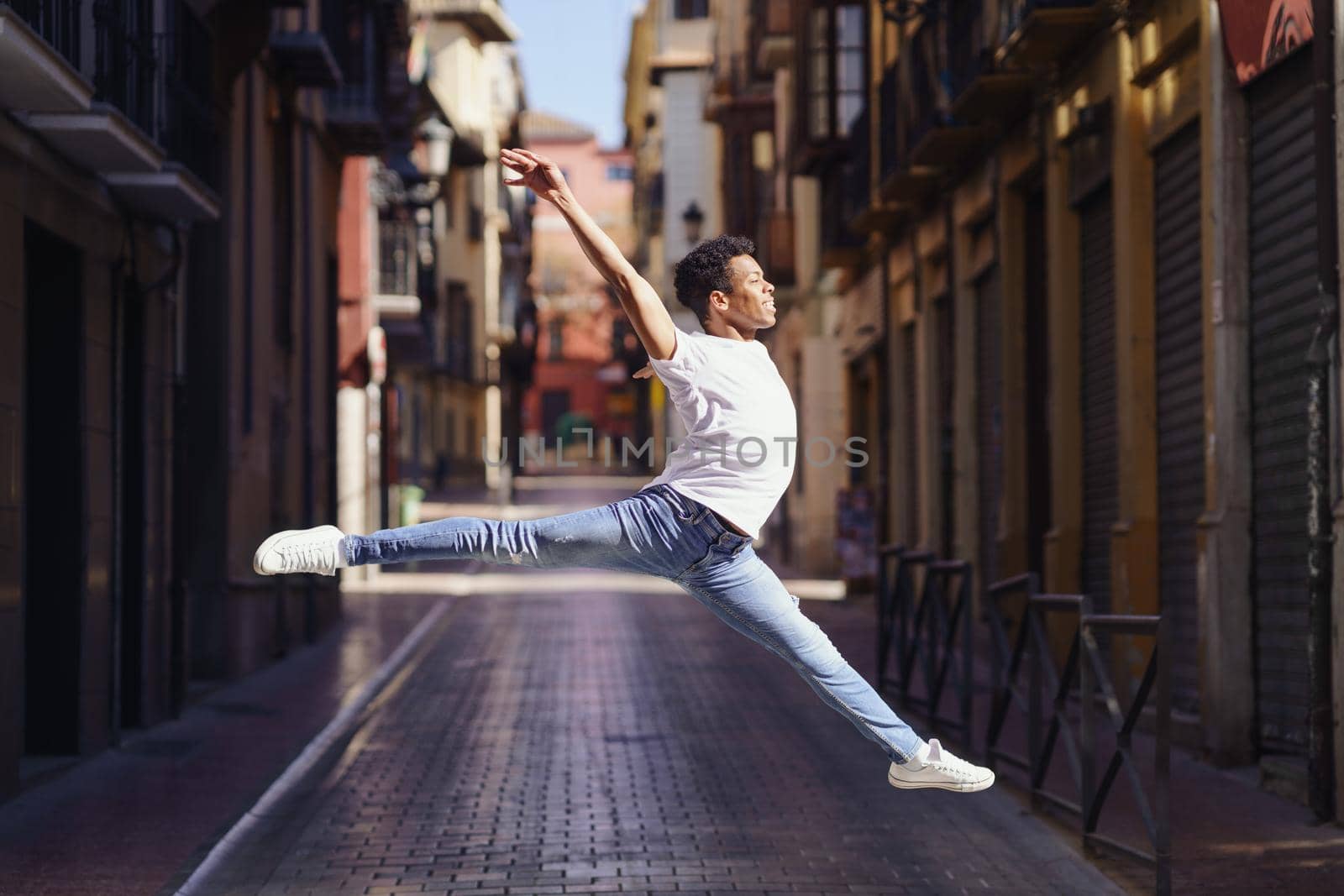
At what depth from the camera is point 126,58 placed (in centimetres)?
1237

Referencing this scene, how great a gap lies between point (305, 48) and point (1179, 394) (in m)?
9.19

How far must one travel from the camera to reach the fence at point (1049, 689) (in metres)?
7.42

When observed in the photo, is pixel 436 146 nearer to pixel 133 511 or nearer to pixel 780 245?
pixel 780 245

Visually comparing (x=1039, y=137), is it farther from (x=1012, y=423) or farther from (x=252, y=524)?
(x=252, y=524)

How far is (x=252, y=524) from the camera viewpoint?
711 inches

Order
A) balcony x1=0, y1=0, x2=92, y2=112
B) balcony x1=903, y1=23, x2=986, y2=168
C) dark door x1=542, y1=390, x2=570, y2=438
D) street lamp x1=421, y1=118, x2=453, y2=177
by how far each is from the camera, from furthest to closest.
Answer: dark door x1=542, y1=390, x2=570, y2=438 → street lamp x1=421, y1=118, x2=453, y2=177 → balcony x1=903, y1=23, x2=986, y2=168 → balcony x1=0, y1=0, x2=92, y2=112

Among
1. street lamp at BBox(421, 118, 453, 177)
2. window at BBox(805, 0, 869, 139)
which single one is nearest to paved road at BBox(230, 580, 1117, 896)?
window at BBox(805, 0, 869, 139)

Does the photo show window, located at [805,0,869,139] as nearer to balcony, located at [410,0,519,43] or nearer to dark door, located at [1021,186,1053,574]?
dark door, located at [1021,186,1053,574]

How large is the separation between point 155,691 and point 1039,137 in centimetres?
862

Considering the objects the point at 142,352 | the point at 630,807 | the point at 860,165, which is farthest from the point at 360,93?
the point at 630,807

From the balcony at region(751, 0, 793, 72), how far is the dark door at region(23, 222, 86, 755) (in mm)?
21908

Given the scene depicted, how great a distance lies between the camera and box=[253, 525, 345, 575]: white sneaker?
18.4ft


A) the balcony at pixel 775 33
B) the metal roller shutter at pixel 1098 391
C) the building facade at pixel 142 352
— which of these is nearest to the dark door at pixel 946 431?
the metal roller shutter at pixel 1098 391

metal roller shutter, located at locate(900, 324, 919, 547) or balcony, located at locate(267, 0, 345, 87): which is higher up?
balcony, located at locate(267, 0, 345, 87)
